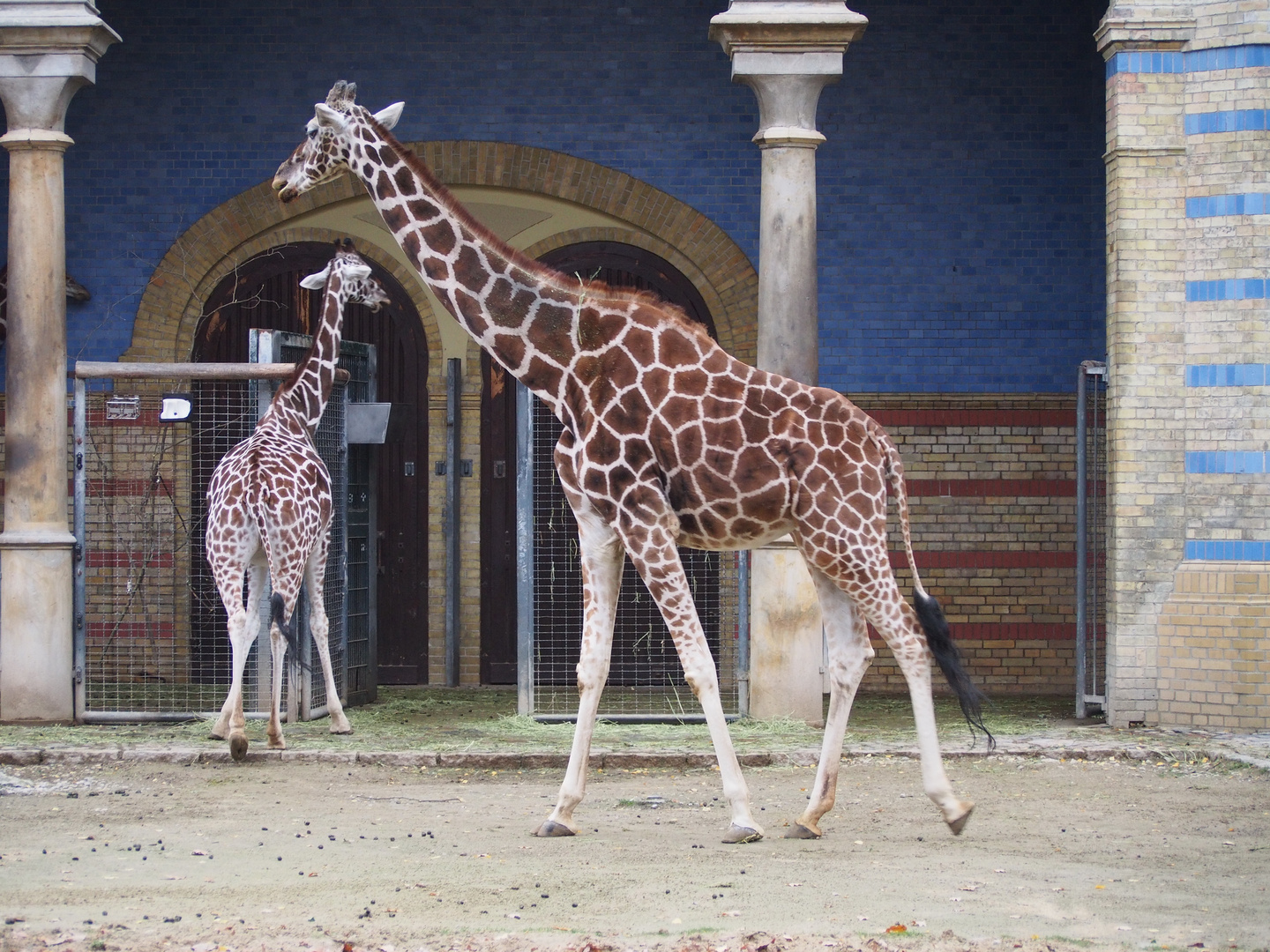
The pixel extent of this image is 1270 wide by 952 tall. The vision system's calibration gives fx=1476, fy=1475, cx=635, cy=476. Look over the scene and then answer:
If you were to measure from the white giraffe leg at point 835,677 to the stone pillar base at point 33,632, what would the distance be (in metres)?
5.58

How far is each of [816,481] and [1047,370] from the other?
6155 millimetres

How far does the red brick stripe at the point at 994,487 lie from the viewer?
12102mm

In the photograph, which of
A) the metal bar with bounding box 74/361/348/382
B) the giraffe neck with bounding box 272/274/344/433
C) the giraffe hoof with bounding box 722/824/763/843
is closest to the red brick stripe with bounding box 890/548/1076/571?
the giraffe neck with bounding box 272/274/344/433

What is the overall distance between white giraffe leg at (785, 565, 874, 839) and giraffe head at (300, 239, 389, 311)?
4.55 meters

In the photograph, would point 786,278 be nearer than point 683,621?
No

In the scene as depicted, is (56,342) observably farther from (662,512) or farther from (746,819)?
(746,819)

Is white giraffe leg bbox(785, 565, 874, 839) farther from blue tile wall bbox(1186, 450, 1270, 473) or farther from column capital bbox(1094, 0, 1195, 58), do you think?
column capital bbox(1094, 0, 1195, 58)

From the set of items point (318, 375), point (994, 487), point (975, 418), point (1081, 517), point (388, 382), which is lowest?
point (1081, 517)

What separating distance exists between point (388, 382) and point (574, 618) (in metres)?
2.77

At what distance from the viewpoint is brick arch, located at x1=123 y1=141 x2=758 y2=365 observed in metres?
12.3

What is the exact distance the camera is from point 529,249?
12.3 metres

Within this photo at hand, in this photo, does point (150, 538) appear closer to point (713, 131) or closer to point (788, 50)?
point (713, 131)

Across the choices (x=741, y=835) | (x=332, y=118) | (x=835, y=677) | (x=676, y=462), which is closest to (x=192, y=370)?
(x=332, y=118)

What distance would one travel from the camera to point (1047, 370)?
12141 millimetres
